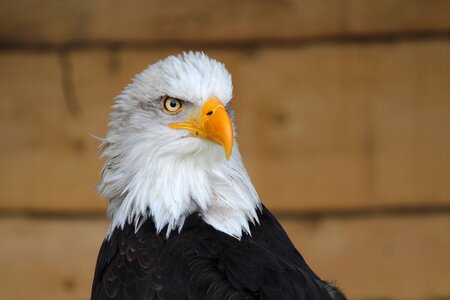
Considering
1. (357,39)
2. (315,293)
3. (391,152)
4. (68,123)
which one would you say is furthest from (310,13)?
(315,293)

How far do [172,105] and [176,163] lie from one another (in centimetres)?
17

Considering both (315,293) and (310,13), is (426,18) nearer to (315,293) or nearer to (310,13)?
(310,13)

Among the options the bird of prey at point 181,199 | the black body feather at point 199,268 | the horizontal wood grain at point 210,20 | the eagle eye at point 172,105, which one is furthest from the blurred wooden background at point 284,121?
the black body feather at point 199,268

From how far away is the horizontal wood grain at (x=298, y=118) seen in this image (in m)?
4.86

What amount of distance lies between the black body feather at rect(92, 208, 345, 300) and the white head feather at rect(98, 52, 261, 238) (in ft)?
0.16

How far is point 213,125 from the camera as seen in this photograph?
326 centimetres

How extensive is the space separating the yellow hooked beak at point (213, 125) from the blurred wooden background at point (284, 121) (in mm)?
1483

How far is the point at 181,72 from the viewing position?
11.0 ft

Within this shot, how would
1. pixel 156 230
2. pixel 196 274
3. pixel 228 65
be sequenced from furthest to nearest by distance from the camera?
pixel 228 65 → pixel 156 230 → pixel 196 274

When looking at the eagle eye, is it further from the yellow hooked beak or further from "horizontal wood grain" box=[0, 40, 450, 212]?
"horizontal wood grain" box=[0, 40, 450, 212]

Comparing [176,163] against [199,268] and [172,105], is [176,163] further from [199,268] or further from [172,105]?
[199,268]

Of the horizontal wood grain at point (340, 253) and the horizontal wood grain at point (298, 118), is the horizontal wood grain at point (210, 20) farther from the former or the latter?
the horizontal wood grain at point (340, 253)

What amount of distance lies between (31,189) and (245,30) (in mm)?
1139

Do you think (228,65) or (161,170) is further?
(228,65)
